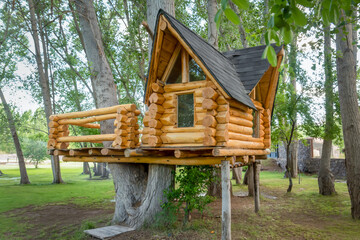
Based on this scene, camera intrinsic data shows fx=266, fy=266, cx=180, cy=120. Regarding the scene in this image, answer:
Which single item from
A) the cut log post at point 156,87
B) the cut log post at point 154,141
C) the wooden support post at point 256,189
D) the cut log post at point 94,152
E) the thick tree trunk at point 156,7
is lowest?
the wooden support post at point 256,189

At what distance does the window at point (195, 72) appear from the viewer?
22.6 ft

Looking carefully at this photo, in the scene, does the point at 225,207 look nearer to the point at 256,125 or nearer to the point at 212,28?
the point at 256,125

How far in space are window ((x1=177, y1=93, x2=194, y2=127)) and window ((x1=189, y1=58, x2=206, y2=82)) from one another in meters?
0.44

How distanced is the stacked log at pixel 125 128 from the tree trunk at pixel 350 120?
7473mm

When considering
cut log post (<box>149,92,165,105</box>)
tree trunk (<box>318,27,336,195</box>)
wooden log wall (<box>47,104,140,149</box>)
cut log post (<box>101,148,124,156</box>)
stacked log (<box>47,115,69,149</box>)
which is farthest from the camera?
tree trunk (<box>318,27,336,195</box>)

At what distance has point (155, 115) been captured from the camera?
6883mm

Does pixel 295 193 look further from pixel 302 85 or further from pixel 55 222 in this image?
pixel 55 222

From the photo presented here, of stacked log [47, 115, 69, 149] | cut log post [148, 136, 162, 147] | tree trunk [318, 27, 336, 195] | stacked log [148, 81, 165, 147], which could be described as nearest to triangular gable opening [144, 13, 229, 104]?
stacked log [148, 81, 165, 147]

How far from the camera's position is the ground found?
25.7ft

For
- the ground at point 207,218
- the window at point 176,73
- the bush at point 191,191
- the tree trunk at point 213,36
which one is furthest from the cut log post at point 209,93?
the tree trunk at point 213,36

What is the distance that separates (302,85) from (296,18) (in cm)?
1356

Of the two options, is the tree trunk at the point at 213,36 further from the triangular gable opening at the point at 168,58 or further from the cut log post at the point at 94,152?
the cut log post at the point at 94,152

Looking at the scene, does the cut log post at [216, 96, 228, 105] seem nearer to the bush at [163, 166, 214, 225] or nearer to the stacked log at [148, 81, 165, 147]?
the stacked log at [148, 81, 165, 147]

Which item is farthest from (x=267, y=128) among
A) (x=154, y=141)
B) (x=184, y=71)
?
(x=154, y=141)
